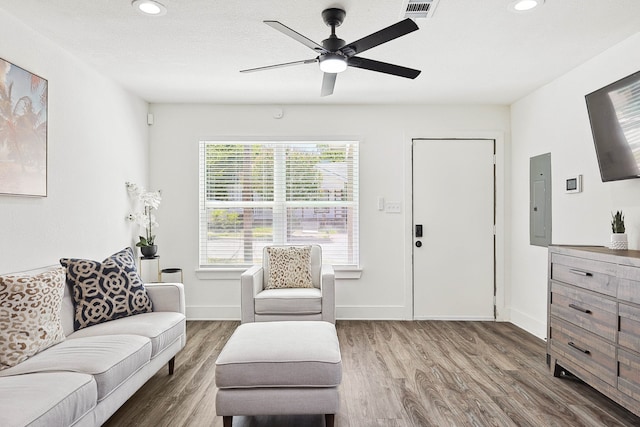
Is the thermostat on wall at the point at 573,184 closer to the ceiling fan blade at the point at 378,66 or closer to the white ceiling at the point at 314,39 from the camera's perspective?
the white ceiling at the point at 314,39

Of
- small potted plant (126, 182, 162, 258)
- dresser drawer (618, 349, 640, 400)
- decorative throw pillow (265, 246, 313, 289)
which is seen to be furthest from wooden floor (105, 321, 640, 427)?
small potted plant (126, 182, 162, 258)

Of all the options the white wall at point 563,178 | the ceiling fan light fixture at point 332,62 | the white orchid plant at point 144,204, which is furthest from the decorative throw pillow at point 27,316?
the white wall at point 563,178

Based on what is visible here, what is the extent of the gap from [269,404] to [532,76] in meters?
3.53

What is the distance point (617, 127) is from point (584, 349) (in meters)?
1.49

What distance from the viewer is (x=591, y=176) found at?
333cm

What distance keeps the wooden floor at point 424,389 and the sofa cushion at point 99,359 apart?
1.37 ft

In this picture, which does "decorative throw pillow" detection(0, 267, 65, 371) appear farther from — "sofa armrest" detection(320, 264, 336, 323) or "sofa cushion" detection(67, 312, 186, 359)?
"sofa armrest" detection(320, 264, 336, 323)

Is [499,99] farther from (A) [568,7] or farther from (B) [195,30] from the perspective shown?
(B) [195,30]

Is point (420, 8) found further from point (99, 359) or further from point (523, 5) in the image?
point (99, 359)

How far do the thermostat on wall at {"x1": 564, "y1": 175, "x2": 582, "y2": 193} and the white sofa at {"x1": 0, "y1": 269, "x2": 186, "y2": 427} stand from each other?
3.37m

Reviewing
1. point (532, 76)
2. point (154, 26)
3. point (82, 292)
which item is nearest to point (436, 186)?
point (532, 76)

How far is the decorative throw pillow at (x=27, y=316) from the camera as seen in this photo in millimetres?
2111

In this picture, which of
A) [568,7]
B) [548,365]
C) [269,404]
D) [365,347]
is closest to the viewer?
[269,404]

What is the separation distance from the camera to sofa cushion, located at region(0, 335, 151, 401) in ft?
6.63
